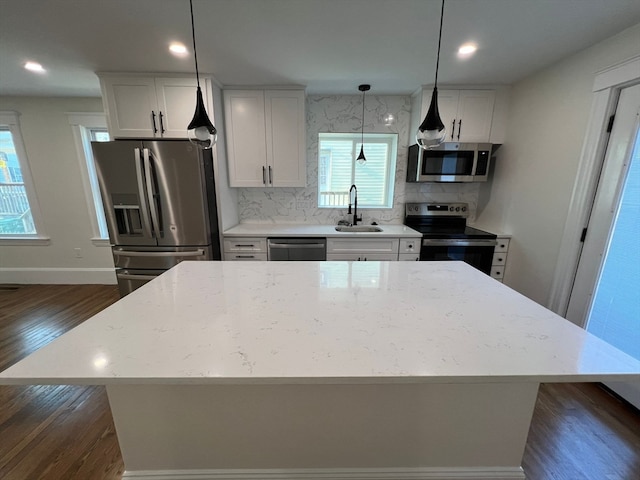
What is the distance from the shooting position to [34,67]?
2285 mm

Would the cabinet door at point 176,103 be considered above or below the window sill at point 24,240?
above

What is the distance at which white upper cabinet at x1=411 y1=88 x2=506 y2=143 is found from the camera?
8.70 feet

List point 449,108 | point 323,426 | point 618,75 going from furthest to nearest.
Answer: point 449,108
point 618,75
point 323,426

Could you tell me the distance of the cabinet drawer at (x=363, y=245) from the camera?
277cm

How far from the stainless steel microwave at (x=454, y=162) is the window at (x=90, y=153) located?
3.87 meters

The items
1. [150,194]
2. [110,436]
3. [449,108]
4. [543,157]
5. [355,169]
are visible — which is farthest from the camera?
[355,169]

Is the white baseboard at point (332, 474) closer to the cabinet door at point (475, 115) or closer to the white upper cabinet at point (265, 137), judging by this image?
the white upper cabinet at point (265, 137)

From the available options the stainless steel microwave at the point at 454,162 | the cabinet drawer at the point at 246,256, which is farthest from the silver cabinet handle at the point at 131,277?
the stainless steel microwave at the point at 454,162

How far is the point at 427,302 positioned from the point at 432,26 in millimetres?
1790

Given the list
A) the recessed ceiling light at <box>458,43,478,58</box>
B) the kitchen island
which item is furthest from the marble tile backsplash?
the kitchen island

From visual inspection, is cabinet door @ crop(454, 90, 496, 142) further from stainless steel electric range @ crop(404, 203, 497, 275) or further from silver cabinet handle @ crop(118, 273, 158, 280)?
silver cabinet handle @ crop(118, 273, 158, 280)

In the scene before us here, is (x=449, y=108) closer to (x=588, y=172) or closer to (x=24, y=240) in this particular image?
(x=588, y=172)

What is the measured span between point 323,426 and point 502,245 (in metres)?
2.61

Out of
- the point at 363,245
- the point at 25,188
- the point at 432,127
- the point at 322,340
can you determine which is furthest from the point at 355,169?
the point at 25,188
